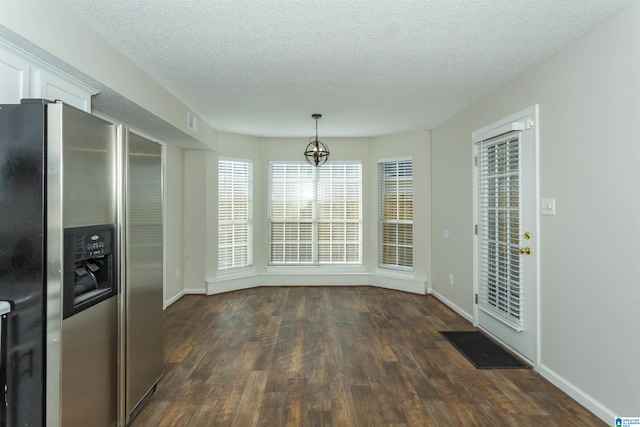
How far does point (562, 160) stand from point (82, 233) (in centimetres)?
319

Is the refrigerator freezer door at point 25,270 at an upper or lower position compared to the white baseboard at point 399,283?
upper

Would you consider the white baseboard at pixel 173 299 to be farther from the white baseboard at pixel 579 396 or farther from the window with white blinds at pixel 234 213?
the white baseboard at pixel 579 396

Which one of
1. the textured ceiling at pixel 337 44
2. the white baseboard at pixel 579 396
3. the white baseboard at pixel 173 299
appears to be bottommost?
the white baseboard at pixel 579 396

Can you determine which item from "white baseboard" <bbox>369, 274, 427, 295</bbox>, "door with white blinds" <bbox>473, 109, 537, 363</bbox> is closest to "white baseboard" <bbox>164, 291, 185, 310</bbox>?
"white baseboard" <bbox>369, 274, 427, 295</bbox>

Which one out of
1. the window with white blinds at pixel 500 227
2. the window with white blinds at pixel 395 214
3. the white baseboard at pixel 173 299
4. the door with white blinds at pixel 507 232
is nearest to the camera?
the door with white blinds at pixel 507 232

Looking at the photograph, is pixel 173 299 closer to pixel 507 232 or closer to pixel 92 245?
pixel 92 245

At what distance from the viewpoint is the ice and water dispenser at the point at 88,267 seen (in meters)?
1.67

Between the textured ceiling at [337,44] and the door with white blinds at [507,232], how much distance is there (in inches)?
24.3

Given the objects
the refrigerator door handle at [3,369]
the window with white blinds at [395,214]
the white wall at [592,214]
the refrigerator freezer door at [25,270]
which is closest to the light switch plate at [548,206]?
the white wall at [592,214]

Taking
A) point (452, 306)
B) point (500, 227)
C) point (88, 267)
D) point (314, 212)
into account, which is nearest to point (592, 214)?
point (500, 227)

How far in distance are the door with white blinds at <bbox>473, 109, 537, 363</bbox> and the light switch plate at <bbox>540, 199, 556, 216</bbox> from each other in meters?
0.10

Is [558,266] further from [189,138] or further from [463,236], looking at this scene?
[189,138]

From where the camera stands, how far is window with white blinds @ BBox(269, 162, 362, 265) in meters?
6.35

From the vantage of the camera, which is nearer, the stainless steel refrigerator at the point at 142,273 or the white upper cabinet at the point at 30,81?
the white upper cabinet at the point at 30,81
